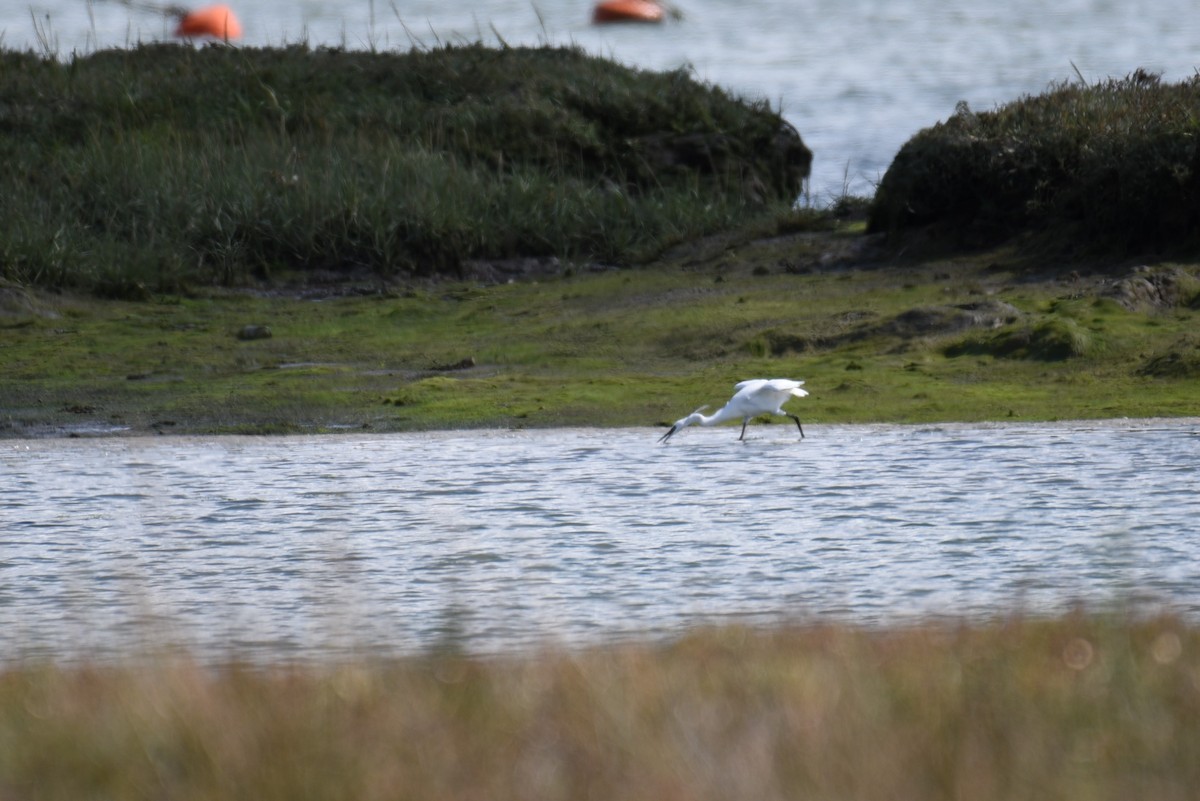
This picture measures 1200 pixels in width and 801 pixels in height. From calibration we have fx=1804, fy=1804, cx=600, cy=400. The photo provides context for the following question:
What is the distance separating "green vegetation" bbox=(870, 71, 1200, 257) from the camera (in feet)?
50.0

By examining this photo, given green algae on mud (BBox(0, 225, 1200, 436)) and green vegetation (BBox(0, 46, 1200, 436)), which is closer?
green algae on mud (BBox(0, 225, 1200, 436))

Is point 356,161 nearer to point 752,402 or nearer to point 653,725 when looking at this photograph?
point 752,402

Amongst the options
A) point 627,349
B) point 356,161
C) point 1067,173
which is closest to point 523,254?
point 356,161

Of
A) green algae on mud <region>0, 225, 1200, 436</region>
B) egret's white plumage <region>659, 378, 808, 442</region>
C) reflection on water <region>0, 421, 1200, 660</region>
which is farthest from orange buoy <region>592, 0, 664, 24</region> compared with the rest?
reflection on water <region>0, 421, 1200, 660</region>

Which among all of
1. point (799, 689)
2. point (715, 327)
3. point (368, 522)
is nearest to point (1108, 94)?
point (715, 327)

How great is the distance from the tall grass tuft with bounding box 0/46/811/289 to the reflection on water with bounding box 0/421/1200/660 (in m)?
7.54

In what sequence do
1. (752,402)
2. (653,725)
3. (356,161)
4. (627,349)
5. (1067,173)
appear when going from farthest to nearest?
1. (356,161)
2. (1067,173)
3. (627,349)
4. (752,402)
5. (653,725)

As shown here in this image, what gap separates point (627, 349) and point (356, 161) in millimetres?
6830

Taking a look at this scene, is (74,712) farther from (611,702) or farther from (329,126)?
(329,126)

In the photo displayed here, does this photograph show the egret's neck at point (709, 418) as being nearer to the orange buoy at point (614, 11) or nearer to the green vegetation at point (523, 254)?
the green vegetation at point (523, 254)

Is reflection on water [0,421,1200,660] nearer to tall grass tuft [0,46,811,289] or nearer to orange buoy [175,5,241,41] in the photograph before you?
tall grass tuft [0,46,811,289]

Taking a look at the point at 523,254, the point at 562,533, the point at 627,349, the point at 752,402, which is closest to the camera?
the point at 562,533

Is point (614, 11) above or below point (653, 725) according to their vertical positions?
above

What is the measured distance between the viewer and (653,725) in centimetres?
373
